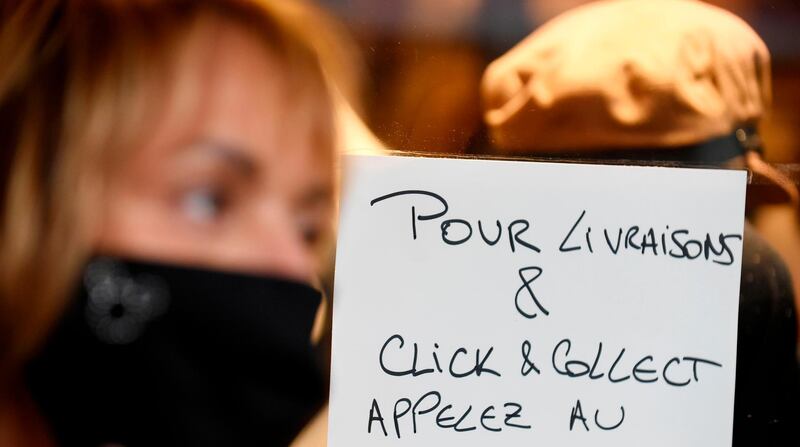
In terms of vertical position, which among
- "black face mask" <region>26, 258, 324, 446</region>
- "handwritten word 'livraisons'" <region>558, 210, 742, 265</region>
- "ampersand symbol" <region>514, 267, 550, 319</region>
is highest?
"handwritten word 'livraisons'" <region>558, 210, 742, 265</region>

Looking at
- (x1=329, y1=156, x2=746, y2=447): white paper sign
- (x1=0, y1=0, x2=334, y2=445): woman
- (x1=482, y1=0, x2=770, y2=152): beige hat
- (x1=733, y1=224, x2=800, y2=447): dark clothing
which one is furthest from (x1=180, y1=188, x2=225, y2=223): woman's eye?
(x1=733, y1=224, x2=800, y2=447): dark clothing

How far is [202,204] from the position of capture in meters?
0.61

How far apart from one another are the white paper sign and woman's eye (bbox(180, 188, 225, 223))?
0.40 feet

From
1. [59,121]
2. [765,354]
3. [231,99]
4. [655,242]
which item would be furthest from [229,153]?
[765,354]

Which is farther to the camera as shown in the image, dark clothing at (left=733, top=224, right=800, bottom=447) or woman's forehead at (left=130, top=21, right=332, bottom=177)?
dark clothing at (left=733, top=224, right=800, bottom=447)

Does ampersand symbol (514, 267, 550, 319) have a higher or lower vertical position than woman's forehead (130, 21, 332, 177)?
lower

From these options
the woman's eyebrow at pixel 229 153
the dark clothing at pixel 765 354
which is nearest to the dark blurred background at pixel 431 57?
the woman's eyebrow at pixel 229 153

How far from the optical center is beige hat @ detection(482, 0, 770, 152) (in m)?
0.67

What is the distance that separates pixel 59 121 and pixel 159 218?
122 mm

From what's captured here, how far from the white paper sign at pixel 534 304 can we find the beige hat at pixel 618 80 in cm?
4

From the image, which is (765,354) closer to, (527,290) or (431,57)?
(527,290)

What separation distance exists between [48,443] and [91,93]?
1.09ft

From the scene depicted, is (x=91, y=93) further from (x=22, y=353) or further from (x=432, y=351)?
(x=432, y=351)

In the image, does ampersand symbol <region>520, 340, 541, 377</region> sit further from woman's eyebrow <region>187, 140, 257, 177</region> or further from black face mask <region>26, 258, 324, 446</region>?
woman's eyebrow <region>187, 140, 257, 177</region>
